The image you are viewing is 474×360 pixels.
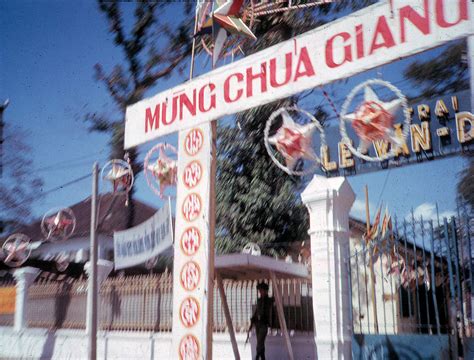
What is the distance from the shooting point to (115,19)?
10.6 metres

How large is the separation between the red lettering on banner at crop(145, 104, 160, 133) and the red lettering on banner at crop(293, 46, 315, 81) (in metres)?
2.25

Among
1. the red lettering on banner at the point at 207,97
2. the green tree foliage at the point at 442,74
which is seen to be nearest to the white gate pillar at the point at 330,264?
the red lettering on banner at the point at 207,97

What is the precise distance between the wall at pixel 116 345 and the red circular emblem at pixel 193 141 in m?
2.84

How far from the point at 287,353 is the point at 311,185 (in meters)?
2.39

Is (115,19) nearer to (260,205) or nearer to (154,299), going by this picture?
(260,205)

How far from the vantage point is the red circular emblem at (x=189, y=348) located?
725cm

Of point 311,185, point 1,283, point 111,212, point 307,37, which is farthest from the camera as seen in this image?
point 1,283

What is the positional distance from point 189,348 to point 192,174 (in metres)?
2.21

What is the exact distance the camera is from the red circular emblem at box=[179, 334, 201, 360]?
23.8 ft

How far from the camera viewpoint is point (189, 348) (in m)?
7.33

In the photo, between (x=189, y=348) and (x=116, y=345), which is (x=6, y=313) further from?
(x=189, y=348)

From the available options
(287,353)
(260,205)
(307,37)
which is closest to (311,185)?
(307,37)

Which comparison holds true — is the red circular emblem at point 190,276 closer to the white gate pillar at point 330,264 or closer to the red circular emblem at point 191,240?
the red circular emblem at point 191,240

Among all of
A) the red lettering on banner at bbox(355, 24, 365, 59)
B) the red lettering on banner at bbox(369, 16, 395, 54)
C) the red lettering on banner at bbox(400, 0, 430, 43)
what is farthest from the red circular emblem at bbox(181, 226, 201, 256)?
the red lettering on banner at bbox(400, 0, 430, 43)
